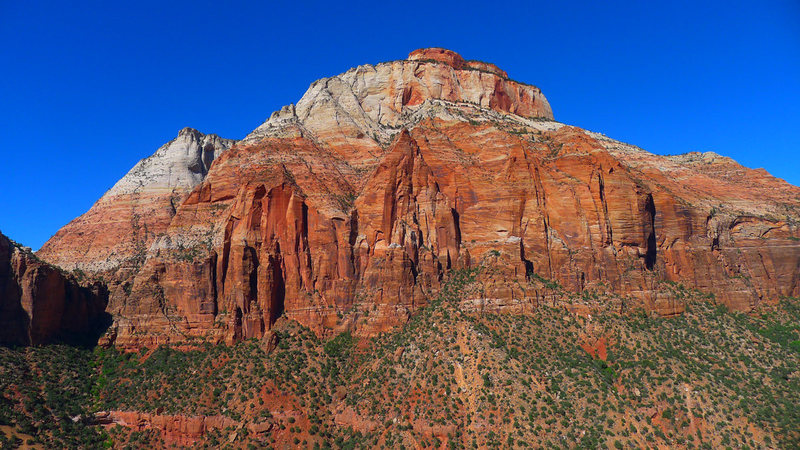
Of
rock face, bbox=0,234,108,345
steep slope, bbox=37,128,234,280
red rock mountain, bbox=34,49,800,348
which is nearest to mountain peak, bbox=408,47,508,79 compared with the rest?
red rock mountain, bbox=34,49,800,348

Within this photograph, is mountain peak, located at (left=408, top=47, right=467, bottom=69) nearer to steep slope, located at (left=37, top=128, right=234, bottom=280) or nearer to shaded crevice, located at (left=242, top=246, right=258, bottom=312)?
steep slope, located at (left=37, top=128, right=234, bottom=280)

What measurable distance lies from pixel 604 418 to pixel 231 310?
43608 mm

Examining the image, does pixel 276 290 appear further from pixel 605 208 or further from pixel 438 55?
pixel 438 55

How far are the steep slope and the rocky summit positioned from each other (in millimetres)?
629

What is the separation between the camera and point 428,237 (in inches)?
2635

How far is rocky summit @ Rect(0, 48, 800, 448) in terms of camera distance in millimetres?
50875

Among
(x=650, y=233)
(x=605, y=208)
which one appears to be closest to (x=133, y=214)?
(x=605, y=208)

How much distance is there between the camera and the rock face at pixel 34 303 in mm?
61281

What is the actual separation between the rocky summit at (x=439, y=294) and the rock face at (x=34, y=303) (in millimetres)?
295

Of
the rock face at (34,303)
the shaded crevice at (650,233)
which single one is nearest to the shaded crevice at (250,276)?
the rock face at (34,303)

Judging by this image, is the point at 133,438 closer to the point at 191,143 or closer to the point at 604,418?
the point at 604,418

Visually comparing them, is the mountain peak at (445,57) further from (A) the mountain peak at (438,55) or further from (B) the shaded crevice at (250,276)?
(B) the shaded crevice at (250,276)

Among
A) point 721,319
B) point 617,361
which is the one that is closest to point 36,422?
point 617,361

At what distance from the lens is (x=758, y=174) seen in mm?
83125
